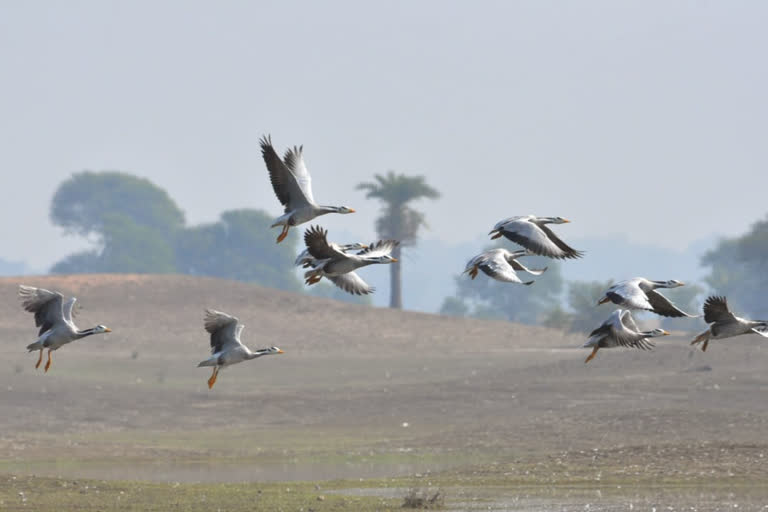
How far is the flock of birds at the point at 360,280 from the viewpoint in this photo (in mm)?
16125

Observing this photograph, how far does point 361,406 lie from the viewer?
146ft

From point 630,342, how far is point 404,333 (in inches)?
2165

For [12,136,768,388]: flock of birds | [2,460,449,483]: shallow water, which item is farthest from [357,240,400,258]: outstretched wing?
[2,460,449,483]: shallow water

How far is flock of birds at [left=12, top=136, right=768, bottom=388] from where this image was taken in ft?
52.9

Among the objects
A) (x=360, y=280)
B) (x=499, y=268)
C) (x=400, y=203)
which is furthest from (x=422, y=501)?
(x=400, y=203)

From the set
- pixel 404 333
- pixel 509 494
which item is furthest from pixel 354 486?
pixel 404 333

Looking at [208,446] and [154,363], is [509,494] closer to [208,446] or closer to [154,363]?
[208,446]

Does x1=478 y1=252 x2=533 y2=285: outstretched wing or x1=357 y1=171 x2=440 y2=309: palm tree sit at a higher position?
x1=357 y1=171 x2=440 y2=309: palm tree

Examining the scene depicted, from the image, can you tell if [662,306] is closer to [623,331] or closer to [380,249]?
[623,331]

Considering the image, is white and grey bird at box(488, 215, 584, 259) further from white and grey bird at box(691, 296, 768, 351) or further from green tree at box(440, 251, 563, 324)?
green tree at box(440, 251, 563, 324)

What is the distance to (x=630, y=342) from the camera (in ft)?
54.3

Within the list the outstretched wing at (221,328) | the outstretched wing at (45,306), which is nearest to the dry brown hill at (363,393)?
the outstretched wing at (221,328)

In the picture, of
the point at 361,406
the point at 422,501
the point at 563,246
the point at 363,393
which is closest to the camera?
the point at 563,246

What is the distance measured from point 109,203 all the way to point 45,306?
14732 centimetres
